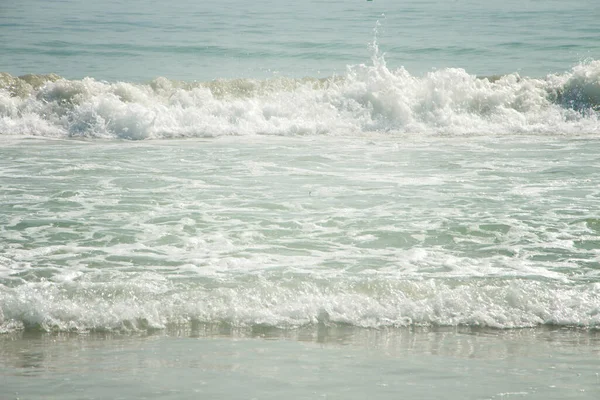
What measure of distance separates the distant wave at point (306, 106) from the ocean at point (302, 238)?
59mm

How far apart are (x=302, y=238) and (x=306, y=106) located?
9.93 metres

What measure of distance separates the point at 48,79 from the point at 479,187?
37.7ft

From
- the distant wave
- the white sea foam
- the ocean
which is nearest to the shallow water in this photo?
the ocean

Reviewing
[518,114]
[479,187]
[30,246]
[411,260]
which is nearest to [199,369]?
[411,260]

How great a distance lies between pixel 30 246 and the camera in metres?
7.55

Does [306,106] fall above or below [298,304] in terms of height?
above

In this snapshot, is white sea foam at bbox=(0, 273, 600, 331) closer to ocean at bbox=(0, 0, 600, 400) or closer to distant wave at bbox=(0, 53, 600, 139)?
ocean at bbox=(0, 0, 600, 400)

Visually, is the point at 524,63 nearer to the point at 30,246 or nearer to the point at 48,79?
the point at 48,79

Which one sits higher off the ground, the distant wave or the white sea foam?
the distant wave

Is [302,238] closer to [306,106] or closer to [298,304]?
[298,304]

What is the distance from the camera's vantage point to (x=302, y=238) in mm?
7957

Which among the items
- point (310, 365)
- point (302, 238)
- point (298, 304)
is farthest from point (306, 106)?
point (310, 365)

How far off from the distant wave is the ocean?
6 cm

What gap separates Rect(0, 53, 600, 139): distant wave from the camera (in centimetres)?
1588
